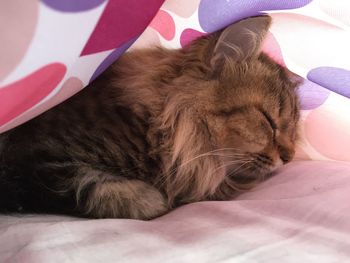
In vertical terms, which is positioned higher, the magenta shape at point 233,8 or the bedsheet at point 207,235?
the magenta shape at point 233,8

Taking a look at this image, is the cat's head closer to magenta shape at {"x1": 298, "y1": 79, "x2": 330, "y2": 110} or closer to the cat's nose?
the cat's nose

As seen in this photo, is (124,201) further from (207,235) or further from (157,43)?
(157,43)

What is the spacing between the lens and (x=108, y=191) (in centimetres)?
120

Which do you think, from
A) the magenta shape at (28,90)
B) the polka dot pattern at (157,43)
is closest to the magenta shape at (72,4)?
the polka dot pattern at (157,43)

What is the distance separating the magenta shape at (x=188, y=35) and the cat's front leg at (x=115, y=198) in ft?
1.54

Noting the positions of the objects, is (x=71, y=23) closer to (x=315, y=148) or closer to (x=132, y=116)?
(x=132, y=116)

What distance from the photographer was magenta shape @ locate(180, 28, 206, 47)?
1.31m

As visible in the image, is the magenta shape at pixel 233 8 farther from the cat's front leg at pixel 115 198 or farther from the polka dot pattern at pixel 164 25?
the cat's front leg at pixel 115 198

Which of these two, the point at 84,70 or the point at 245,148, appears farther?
the point at 245,148

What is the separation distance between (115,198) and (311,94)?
2.65 feet

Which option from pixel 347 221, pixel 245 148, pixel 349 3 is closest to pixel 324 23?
pixel 349 3

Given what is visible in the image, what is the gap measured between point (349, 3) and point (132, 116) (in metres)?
0.66

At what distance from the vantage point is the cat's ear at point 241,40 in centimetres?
120

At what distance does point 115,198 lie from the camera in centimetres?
119
